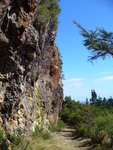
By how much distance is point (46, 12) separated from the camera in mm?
15469

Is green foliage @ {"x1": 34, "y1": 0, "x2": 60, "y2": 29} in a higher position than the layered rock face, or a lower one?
higher

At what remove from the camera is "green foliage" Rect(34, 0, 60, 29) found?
48.7 ft

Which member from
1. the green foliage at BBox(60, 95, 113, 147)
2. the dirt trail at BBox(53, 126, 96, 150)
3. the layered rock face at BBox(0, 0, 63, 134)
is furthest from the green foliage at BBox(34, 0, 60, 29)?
the dirt trail at BBox(53, 126, 96, 150)

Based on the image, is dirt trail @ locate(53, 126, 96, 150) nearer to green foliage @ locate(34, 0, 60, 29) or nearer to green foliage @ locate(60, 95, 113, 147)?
green foliage @ locate(60, 95, 113, 147)

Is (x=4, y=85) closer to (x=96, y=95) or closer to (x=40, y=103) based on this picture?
(x=40, y=103)

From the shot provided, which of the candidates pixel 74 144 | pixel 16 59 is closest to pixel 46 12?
pixel 16 59

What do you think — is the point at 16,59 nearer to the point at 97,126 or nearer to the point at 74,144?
the point at 74,144

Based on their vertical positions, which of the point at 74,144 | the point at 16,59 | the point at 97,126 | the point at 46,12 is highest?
the point at 46,12

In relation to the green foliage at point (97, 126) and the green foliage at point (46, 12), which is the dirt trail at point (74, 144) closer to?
the green foliage at point (97, 126)

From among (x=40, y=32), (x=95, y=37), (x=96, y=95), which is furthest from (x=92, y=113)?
(x=96, y=95)

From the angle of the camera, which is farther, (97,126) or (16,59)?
(97,126)

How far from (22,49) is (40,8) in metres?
4.29

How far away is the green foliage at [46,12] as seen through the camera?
1483 centimetres

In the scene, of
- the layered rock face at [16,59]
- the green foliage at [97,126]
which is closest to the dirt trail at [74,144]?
the green foliage at [97,126]
